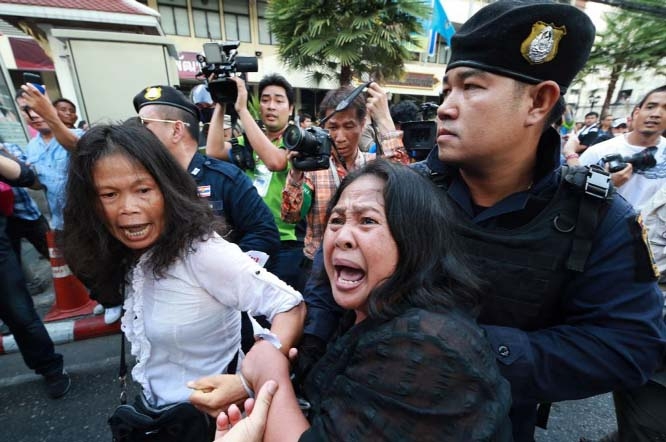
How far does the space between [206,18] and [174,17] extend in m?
1.28

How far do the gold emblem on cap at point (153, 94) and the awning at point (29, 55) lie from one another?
13.3 m

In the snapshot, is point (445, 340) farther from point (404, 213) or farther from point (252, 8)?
point (252, 8)

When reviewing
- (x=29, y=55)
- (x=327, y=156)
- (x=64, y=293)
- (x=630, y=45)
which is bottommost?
(x=64, y=293)

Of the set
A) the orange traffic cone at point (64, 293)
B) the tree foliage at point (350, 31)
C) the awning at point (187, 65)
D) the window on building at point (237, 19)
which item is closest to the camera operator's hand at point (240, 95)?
the orange traffic cone at point (64, 293)

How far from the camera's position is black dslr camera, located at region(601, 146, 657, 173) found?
2.39 m

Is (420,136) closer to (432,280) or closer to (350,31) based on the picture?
(432,280)

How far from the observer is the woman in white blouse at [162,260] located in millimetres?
1255

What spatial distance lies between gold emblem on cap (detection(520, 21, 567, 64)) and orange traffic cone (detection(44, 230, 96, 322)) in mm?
4015

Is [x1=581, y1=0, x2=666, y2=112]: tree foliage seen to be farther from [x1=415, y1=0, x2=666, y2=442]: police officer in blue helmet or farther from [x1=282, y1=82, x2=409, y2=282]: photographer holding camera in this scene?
[x1=415, y1=0, x2=666, y2=442]: police officer in blue helmet

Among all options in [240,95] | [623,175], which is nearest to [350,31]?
[240,95]

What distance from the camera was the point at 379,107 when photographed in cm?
215

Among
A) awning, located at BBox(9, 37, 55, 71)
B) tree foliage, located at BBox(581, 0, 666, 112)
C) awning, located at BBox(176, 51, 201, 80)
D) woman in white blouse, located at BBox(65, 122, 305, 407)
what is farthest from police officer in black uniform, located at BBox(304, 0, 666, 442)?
awning, located at BBox(176, 51, 201, 80)

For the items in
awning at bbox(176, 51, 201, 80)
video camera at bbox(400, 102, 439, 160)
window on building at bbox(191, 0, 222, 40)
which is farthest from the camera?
window on building at bbox(191, 0, 222, 40)

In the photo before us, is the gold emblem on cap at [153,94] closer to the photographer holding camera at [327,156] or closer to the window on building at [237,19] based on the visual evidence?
the photographer holding camera at [327,156]
